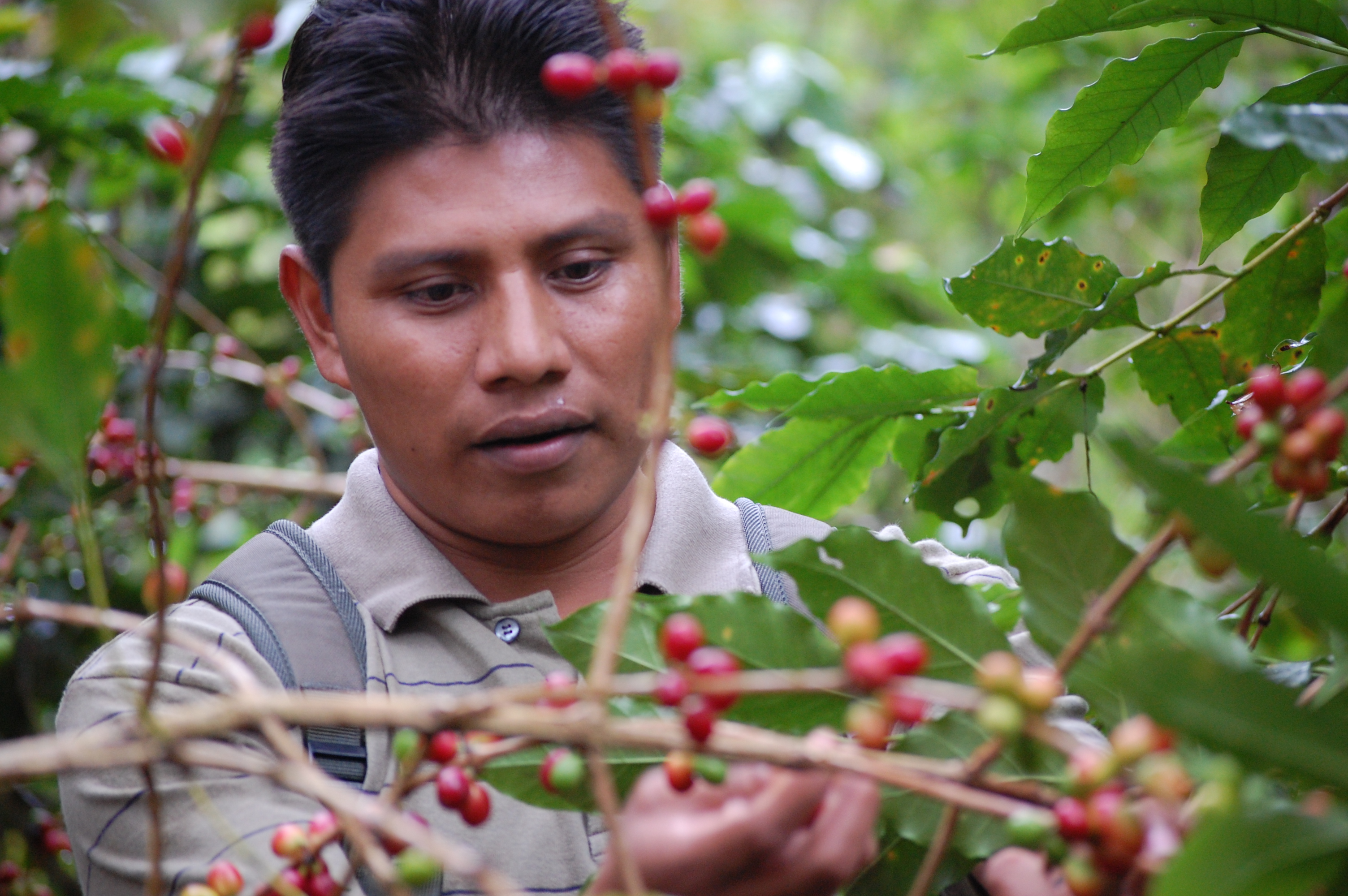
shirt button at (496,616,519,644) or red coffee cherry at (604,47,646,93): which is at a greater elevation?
red coffee cherry at (604,47,646,93)

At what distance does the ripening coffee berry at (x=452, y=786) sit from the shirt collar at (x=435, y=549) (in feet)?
1.75

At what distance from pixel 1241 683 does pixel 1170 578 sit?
3.55 meters

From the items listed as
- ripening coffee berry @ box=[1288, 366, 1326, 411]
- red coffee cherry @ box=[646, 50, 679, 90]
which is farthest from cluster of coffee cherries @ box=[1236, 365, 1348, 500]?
red coffee cherry @ box=[646, 50, 679, 90]

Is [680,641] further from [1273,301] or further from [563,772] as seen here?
[1273,301]

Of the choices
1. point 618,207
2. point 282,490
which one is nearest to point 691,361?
point 282,490

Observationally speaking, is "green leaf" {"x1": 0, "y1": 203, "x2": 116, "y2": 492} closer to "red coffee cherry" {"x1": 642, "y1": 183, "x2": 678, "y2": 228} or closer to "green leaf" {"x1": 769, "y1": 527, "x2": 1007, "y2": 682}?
"red coffee cherry" {"x1": 642, "y1": 183, "x2": 678, "y2": 228}

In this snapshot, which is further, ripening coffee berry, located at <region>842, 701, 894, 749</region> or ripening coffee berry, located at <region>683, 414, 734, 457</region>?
ripening coffee berry, located at <region>683, 414, 734, 457</region>

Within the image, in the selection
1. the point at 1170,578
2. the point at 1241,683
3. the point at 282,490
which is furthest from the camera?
the point at 1170,578

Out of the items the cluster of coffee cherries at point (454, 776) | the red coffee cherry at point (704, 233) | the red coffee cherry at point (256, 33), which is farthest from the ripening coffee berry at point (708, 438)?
the red coffee cherry at point (256, 33)

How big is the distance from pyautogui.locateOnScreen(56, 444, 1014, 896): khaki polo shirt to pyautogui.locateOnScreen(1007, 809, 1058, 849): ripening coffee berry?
50cm

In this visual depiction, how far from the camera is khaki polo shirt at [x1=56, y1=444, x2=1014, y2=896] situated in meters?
0.92

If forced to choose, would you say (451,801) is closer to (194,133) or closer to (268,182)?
(194,133)

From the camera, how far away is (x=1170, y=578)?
3715 millimetres

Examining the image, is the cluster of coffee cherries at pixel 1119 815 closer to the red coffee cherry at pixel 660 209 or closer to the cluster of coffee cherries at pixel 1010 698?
the cluster of coffee cherries at pixel 1010 698
